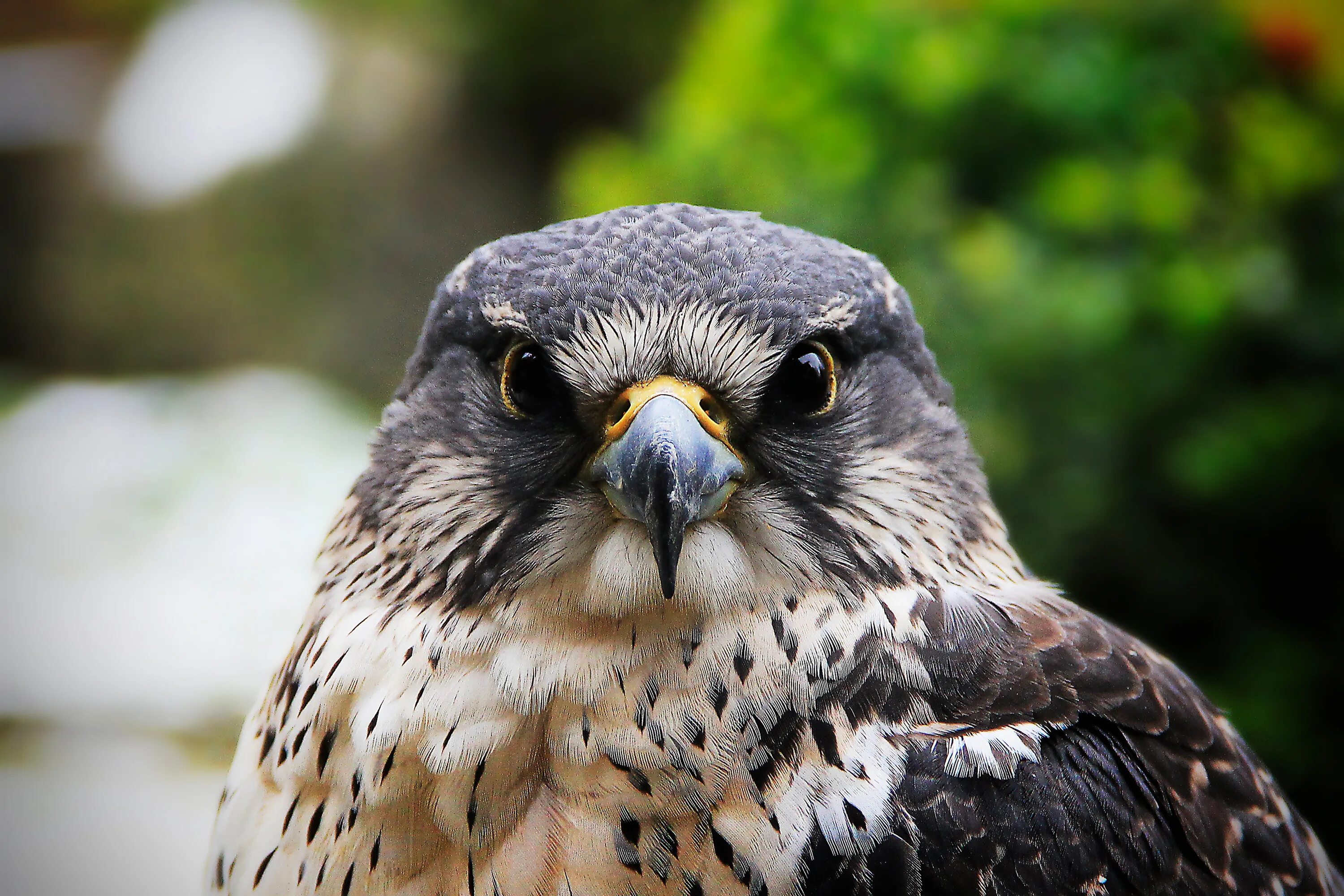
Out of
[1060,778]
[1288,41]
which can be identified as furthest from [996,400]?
[1060,778]

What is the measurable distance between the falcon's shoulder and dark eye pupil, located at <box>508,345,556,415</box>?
0.63 metres

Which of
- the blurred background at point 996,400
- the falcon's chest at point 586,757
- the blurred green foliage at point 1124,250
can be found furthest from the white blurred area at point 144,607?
the falcon's chest at point 586,757

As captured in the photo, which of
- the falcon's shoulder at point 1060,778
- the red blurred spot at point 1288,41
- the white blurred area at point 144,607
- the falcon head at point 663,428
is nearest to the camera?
the falcon's shoulder at point 1060,778

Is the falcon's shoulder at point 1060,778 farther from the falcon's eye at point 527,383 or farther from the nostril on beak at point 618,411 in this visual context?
the falcon's eye at point 527,383

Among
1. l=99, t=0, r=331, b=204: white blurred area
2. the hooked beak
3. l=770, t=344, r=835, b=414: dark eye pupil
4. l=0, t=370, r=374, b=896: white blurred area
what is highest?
l=99, t=0, r=331, b=204: white blurred area

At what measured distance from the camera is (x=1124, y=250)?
13.4 feet

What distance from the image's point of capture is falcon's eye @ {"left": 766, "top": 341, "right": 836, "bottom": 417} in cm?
183

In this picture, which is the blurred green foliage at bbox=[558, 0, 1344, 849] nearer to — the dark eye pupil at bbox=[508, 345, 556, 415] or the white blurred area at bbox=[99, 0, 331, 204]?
the dark eye pupil at bbox=[508, 345, 556, 415]

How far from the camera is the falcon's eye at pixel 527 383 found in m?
1.83

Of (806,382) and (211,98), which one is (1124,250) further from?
(211,98)

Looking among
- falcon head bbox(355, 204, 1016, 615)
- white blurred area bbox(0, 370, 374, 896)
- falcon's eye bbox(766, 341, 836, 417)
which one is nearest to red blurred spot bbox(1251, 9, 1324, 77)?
falcon head bbox(355, 204, 1016, 615)

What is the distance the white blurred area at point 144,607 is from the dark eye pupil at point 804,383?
2.75 m

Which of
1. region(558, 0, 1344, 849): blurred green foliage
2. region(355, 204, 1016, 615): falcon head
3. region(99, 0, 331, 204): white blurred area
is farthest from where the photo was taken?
region(99, 0, 331, 204): white blurred area

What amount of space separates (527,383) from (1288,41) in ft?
11.5
